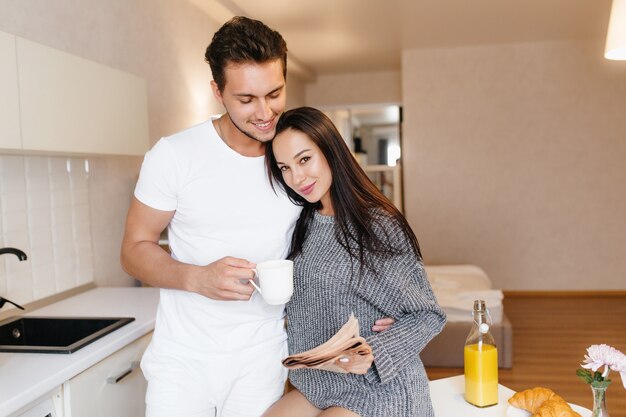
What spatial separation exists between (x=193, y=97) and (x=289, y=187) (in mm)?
2509

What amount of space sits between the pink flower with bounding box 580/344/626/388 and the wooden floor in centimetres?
224

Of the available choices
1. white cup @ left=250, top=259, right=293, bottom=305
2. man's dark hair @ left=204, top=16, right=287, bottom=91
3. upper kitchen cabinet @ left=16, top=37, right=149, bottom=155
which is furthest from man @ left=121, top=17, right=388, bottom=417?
upper kitchen cabinet @ left=16, top=37, right=149, bottom=155

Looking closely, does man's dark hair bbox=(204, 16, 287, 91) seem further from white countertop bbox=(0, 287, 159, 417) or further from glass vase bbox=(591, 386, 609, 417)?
glass vase bbox=(591, 386, 609, 417)

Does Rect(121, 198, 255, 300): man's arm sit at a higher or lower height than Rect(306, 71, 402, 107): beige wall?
lower

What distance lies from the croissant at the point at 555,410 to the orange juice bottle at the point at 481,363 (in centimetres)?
18

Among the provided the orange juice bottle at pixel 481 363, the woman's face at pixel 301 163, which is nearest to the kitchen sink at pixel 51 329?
the woman's face at pixel 301 163

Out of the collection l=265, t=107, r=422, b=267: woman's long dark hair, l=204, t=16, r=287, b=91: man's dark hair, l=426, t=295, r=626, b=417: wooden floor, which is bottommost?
l=426, t=295, r=626, b=417: wooden floor

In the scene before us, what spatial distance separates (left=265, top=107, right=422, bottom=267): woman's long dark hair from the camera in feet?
5.08

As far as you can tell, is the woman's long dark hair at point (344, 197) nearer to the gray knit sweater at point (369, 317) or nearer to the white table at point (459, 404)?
the gray knit sweater at point (369, 317)

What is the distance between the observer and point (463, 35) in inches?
217

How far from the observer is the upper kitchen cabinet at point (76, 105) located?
1.82 meters

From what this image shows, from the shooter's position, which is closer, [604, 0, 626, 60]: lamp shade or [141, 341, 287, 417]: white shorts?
[141, 341, 287, 417]: white shorts

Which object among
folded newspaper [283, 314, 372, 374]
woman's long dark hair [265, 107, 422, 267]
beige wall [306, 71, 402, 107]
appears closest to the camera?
folded newspaper [283, 314, 372, 374]

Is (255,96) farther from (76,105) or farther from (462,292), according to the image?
(462,292)
